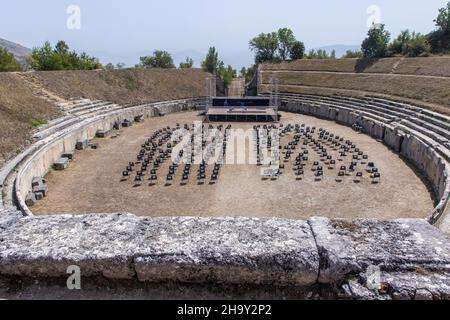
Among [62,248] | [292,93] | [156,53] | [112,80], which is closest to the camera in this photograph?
[62,248]

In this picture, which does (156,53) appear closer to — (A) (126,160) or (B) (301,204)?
(A) (126,160)

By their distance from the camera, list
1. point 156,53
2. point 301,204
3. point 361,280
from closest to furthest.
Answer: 1. point 361,280
2. point 301,204
3. point 156,53

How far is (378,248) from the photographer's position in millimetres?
4914

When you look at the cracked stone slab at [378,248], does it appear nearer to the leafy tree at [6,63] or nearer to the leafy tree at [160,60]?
the leafy tree at [6,63]

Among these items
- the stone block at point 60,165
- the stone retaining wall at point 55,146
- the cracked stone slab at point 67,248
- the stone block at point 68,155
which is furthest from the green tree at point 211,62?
the cracked stone slab at point 67,248

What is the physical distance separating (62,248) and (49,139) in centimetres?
2822

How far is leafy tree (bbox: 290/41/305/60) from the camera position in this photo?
78.3 m

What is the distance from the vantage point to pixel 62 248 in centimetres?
499

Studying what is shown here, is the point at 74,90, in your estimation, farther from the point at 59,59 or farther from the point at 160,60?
the point at 160,60

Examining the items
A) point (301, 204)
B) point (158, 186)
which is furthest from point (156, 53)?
point (301, 204)

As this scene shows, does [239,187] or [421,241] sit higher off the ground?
[421,241]

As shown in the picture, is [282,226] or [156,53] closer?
[282,226]

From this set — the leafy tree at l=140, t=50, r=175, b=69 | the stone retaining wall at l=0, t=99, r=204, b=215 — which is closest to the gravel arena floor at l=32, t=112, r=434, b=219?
the stone retaining wall at l=0, t=99, r=204, b=215

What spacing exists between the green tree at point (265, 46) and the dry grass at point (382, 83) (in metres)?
14.5
